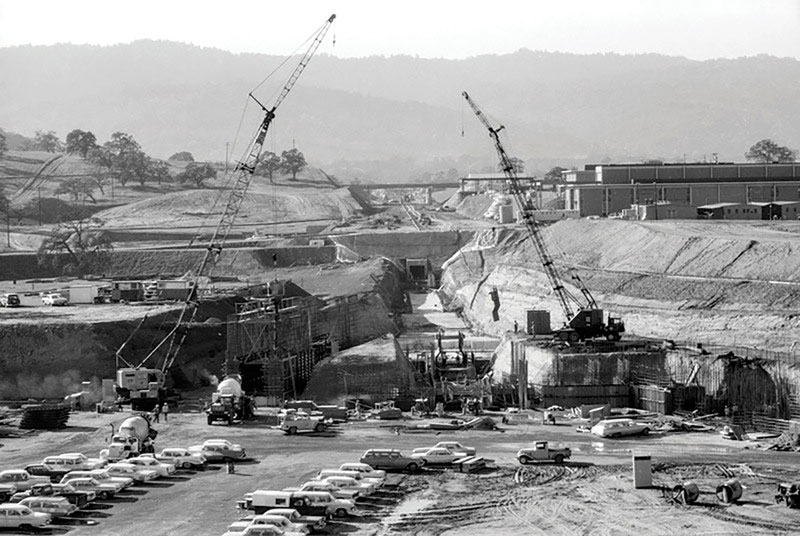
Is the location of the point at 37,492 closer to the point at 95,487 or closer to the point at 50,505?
the point at 50,505

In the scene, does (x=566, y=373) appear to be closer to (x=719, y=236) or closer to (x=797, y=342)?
(x=797, y=342)

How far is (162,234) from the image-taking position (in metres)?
166

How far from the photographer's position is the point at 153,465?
187 ft

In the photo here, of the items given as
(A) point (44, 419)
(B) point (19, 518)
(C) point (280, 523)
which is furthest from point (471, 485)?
(A) point (44, 419)

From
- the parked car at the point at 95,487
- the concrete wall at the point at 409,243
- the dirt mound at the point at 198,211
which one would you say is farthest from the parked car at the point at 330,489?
the dirt mound at the point at 198,211

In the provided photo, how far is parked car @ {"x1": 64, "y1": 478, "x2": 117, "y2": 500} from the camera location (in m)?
52.5

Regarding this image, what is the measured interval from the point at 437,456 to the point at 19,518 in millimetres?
17799

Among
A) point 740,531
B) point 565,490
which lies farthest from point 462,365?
point 740,531

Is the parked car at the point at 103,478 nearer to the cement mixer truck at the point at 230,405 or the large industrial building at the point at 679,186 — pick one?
the cement mixer truck at the point at 230,405

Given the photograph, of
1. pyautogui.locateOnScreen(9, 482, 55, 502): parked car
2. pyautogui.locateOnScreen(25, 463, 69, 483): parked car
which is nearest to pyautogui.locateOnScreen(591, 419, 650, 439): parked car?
pyautogui.locateOnScreen(25, 463, 69, 483): parked car

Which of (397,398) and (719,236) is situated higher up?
(719,236)

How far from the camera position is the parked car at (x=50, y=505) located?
4903cm

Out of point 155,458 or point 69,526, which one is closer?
point 69,526

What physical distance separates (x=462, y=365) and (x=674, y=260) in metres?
25.5
